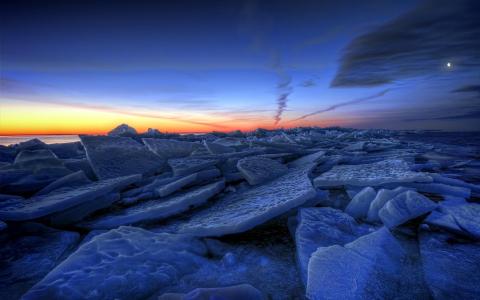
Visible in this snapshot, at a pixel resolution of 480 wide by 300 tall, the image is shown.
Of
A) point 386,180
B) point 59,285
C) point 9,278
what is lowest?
point 9,278

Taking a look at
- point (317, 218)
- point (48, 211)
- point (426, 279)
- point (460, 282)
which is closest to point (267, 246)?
point (317, 218)

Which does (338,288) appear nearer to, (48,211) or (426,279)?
(426,279)

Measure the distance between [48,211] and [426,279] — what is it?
7.57ft

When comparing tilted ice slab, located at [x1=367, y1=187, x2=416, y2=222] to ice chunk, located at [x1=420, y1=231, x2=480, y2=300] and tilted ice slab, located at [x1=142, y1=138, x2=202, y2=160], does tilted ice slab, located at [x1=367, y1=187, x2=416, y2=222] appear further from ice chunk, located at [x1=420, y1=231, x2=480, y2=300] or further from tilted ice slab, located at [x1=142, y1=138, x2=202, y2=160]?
tilted ice slab, located at [x1=142, y1=138, x2=202, y2=160]

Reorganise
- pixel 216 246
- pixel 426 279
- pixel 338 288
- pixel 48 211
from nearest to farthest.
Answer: pixel 338 288, pixel 426 279, pixel 216 246, pixel 48 211

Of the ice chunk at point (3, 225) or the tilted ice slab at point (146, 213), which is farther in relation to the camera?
the tilted ice slab at point (146, 213)

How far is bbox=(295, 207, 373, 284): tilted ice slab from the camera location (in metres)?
1.25

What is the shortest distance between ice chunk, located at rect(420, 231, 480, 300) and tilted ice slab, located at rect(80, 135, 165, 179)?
9.04 feet

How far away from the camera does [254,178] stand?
2576 mm

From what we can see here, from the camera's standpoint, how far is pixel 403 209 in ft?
5.44

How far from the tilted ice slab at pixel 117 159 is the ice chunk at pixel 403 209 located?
2.58 m

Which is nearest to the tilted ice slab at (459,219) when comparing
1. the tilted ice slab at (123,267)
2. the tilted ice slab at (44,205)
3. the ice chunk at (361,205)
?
the ice chunk at (361,205)

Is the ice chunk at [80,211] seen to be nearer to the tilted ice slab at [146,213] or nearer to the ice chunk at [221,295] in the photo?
the tilted ice slab at [146,213]

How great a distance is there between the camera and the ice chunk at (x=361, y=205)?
1785 millimetres
